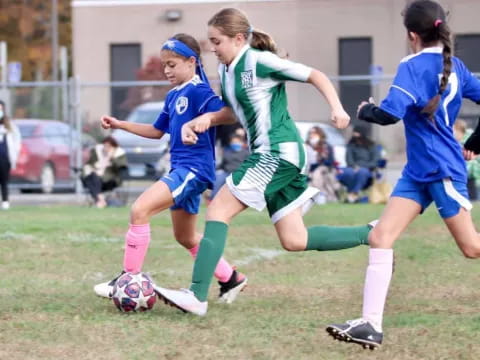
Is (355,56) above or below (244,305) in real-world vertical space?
above

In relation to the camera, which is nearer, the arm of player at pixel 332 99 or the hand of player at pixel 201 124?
the arm of player at pixel 332 99

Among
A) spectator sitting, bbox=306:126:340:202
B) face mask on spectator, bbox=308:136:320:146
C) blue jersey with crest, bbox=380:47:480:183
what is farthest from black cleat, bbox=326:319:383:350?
face mask on spectator, bbox=308:136:320:146

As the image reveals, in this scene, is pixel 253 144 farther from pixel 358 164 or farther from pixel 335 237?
pixel 358 164

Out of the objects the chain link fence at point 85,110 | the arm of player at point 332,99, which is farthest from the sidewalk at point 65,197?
the arm of player at point 332,99

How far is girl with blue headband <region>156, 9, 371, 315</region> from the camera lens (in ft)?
19.3

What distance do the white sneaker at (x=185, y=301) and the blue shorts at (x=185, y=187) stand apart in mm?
675

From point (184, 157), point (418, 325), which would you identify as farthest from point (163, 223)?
point (418, 325)

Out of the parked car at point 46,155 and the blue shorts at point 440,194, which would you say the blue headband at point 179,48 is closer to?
the blue shorts at point 440,194

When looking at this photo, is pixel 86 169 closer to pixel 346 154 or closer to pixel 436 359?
pixel 346 154

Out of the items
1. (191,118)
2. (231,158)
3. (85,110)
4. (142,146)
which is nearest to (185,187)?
(191,118)

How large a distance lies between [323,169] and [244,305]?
37.1ft

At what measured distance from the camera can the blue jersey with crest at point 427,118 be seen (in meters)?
5.05

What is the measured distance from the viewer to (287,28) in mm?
27828

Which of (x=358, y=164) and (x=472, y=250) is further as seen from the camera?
(x=358, y=164)
